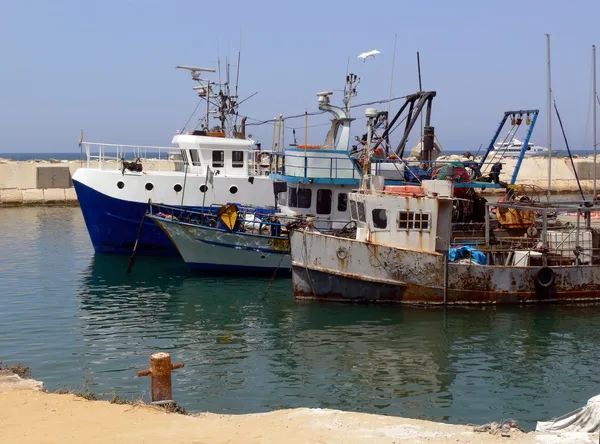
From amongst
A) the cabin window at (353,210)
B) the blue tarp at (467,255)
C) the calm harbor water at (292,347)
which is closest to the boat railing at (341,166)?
the cabin window at (353,210)

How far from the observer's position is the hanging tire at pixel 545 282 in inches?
753

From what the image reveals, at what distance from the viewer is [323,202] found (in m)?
23.8

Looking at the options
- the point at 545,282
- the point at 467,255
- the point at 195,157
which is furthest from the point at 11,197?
the point at 545,282

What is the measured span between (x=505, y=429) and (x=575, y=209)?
474 inches

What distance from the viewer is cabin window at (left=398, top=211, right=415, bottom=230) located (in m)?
18.8

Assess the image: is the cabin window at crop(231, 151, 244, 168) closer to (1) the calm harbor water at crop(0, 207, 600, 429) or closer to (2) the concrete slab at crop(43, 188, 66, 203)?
(1) the calm harbor water at crop(0, 207, 600, 429)

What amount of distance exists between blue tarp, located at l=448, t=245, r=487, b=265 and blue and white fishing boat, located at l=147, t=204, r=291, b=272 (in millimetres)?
5461

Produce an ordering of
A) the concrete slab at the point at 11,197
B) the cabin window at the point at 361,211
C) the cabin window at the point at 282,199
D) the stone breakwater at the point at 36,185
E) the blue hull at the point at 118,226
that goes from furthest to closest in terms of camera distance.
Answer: the stone breakwater at the point at 36,185, the concrete slab at the point at 11,197, the blue hull at the point at 118,226, the cabin window at the point at 282,199, the cabin window at the point at 361,211

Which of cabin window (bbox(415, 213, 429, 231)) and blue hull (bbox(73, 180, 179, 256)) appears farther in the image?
blue hull (bbox(73, 180, 179, 256))

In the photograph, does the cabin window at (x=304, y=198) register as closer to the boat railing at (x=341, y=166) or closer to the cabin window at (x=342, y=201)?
the boat railing at (x=341, y=166)

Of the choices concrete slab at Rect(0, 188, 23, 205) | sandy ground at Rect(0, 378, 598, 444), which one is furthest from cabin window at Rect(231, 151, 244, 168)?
concrete slab at Rect(0, 188, 23, 205)

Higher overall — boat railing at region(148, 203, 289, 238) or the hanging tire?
boat railing at region(148, 203, 289, 238)

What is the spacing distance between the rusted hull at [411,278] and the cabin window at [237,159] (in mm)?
9358

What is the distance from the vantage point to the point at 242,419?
954cm
